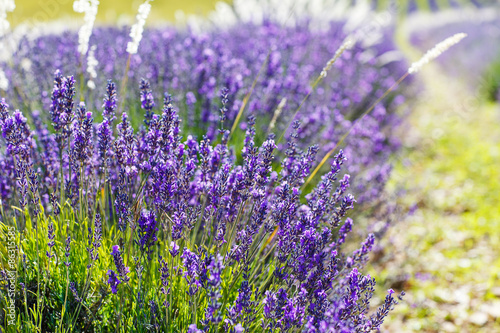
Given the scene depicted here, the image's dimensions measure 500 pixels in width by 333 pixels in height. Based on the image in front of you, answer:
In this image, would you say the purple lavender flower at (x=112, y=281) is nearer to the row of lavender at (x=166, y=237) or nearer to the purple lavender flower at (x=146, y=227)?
the row of lavender at (x=166, y=237)

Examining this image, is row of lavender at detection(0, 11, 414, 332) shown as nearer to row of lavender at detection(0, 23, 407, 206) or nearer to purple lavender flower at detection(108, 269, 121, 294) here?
purple lavender flower at detection(108, 269, 121, 294)

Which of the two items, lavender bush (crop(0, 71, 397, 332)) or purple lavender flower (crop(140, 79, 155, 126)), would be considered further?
purple lavender flower (crop(140, 79, 155, 126))

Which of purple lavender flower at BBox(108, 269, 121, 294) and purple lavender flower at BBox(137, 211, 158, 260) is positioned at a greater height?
purple lavender flower at BBox(137, 211, 158, 260)

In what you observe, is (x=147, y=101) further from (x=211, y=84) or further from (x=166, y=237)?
(x=211, y=84)

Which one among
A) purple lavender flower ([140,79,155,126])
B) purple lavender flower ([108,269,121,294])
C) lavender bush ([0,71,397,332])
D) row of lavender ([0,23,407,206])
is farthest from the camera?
row of lavender ([0,23,407,206])

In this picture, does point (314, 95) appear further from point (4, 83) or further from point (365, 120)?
point (4, 83)

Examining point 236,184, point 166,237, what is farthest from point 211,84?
point 166,237

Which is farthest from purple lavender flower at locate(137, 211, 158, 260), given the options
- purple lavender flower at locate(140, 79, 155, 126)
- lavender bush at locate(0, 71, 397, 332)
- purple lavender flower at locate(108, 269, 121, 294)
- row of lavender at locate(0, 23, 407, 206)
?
row of lavender at locate(0, 23, 407, 206)

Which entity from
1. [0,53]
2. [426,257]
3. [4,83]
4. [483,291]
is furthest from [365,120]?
[0,53]

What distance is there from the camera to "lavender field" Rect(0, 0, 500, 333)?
62.5 inches

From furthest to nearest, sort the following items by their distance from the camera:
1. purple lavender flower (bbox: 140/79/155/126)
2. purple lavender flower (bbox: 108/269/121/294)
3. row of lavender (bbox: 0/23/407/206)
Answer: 1. row of lavender (bbox: 0/23/407/206)
2. purple lavender flower (bbox: 140/79/155/126)
3. purple lavender flower (bbox: 108/269/121/294)

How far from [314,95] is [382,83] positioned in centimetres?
249

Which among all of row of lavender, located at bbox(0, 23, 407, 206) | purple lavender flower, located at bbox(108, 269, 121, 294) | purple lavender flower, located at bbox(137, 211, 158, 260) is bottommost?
purple lavender flower, located at bbox(108, 269, 121, 294)

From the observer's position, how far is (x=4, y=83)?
233 centimetres
